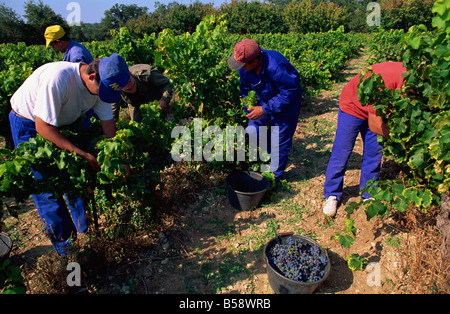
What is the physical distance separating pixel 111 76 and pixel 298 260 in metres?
2.25

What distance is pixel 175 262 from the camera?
2.80 metres

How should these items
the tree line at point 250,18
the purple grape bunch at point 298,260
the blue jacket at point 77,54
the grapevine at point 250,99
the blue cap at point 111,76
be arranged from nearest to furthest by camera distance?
the blue cap at point 111,76, the purple grape bunch at point 298,260, the grapevine at point 250,99, the blue jacket at point 77,54, the tree line at point 250,18

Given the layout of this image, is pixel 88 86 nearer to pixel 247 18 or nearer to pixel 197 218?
pixel 197 218

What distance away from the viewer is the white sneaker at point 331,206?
328 cm

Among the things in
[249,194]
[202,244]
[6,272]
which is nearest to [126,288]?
[202,244]

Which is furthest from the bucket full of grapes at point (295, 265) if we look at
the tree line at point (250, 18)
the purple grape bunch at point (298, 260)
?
the tree line at point (250, 18)

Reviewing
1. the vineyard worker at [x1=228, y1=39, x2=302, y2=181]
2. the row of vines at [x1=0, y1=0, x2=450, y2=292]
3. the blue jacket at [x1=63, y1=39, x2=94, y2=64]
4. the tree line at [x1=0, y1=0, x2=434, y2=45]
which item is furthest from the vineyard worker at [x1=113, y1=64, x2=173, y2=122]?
the tree line at [x1=0, y1=0, x2=434, y2=45]

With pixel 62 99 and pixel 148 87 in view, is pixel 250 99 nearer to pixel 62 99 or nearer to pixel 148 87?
pixel 148 87

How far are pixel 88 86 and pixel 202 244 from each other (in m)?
1.96

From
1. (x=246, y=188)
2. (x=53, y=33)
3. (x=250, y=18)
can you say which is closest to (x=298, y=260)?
(x=246, y=188)

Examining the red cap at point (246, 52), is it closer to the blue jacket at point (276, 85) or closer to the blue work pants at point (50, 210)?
the blue jacket at point (276, 85)

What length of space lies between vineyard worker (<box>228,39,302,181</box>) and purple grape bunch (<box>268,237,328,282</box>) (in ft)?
4.64

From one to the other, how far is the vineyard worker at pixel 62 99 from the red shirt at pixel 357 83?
7.40ft

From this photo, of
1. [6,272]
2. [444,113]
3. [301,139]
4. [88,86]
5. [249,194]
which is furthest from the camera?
[301,139]
